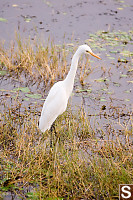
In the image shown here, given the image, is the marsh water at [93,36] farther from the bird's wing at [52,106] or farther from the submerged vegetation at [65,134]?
the bird's wing at [52,106]

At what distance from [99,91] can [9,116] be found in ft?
6.19

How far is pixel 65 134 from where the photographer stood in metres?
4.30

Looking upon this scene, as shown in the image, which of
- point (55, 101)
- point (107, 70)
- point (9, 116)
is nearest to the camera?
point (55, 101)

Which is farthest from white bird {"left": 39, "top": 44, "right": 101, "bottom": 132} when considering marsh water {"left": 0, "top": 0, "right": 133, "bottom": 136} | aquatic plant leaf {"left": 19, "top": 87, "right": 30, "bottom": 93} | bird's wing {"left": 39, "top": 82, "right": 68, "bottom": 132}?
aquatic plant leaf {"left": 19, "top": 87, "right": 30, "bottom": 93}

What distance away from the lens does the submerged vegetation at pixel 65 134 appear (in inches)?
134

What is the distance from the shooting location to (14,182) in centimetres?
342

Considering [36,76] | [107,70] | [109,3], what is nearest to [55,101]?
[36,76]

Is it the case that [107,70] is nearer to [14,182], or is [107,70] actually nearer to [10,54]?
[10,54]

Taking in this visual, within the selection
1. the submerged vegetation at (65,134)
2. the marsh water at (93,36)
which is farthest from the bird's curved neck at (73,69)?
the marsh water at (93,36)

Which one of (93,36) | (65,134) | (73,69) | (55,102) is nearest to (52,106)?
(55,102)

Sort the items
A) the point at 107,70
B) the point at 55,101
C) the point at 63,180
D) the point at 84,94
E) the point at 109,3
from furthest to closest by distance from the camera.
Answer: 1. the point at 109,3
2. the point at 107,70
3. the point at 84,94
4. the point at 55,101
5. the point at 63,180

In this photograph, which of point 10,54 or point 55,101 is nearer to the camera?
point 55,101

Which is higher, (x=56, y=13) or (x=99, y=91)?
(x=56, y=13)

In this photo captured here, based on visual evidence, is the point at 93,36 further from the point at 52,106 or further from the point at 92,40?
the point at 52,106
